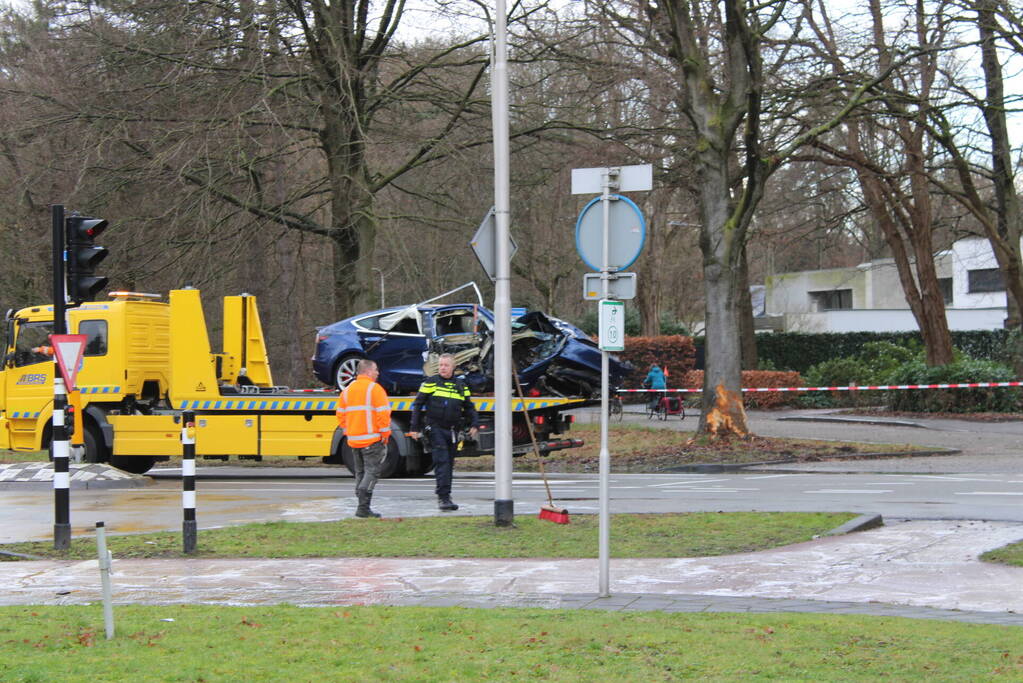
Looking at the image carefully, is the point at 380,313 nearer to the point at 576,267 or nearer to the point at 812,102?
the point at 812,102

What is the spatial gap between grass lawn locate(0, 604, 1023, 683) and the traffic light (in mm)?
4583

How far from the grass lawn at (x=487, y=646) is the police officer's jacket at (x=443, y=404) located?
570cm

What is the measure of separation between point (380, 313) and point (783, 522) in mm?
10061

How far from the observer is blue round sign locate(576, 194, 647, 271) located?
8781 millimetres

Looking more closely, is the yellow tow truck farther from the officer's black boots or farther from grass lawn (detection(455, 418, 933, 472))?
the officer's black boots

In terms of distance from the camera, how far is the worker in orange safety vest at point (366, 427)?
528 inches

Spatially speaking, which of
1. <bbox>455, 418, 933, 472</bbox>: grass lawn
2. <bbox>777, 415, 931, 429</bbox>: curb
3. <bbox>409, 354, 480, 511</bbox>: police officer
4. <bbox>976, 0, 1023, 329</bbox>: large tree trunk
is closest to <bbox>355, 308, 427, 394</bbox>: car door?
<bbox>455, 418, 933, 472</bbox>: grass lawn

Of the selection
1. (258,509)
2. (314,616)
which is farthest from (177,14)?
(314,616)

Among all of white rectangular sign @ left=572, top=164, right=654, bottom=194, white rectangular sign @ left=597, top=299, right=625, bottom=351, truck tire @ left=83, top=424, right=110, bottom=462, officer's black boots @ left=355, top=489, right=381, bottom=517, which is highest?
white rectangular sign @ left=572, top=164, right=654, bottom=194

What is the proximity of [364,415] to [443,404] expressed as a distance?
2.99 ft

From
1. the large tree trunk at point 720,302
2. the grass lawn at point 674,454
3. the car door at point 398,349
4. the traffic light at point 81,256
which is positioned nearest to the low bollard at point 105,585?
the traffic light at point 81,256

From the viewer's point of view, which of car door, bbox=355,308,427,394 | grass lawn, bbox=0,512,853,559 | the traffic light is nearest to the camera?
grass lawn, bbox=0,512,853,559

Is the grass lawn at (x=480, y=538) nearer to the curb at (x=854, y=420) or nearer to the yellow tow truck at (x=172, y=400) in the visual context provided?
the yellow tow truck at (x=172, y=400)

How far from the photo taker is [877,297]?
237 ft
